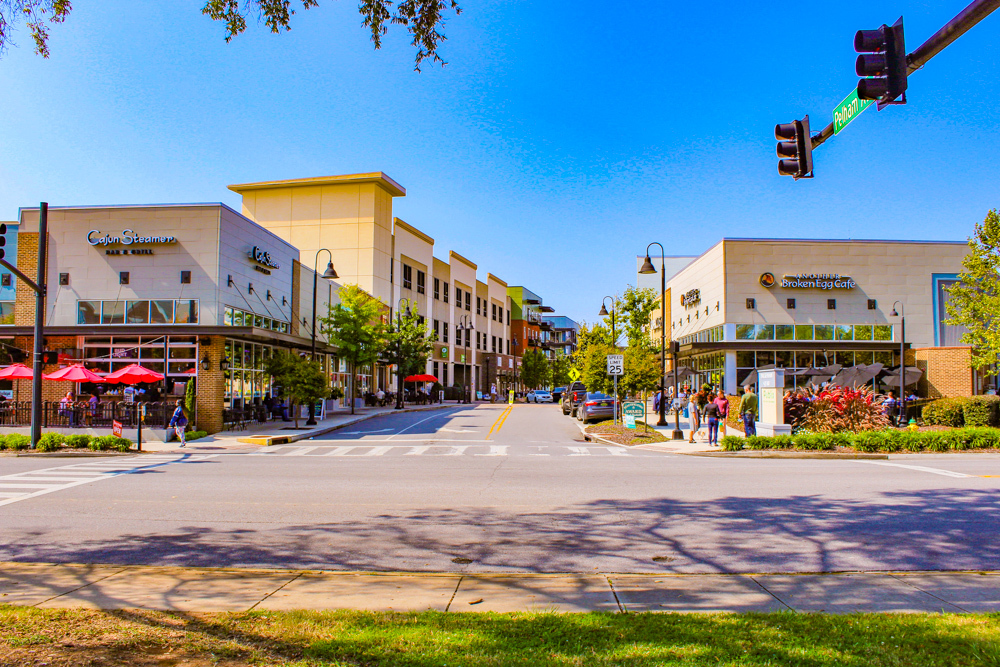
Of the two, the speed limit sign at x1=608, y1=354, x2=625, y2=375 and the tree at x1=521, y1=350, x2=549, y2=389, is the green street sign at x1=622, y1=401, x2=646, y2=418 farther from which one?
the tree at x1=521, y1=350, x2=549, y2=389

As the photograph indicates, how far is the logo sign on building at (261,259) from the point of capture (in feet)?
100.0

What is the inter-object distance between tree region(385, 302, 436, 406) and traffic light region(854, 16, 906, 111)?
41.0 m

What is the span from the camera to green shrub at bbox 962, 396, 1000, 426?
25641 millimetres

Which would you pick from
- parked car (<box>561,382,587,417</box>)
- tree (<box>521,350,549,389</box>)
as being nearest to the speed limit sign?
parked car (<box>561,382,587,417</box>)

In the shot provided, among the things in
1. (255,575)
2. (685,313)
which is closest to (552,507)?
(255,575)

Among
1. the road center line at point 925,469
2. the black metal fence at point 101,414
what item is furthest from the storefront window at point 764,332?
the black metal fence at point 101,414

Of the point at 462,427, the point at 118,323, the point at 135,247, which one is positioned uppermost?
the point at 135,247

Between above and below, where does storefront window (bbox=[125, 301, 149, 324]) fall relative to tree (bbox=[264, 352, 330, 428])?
above

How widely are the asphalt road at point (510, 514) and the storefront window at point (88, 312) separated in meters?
11.7

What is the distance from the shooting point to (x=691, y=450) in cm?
2012

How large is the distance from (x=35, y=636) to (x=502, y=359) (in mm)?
85110

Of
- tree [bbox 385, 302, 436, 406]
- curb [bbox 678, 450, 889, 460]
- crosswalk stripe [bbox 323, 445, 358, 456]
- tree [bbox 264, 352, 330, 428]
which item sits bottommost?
crosswalk stripe [bbox 323, 445, 358, 456]

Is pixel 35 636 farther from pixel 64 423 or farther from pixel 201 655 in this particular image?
pixel 64 423

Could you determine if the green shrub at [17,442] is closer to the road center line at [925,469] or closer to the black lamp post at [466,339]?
the road center line at [925,469]
